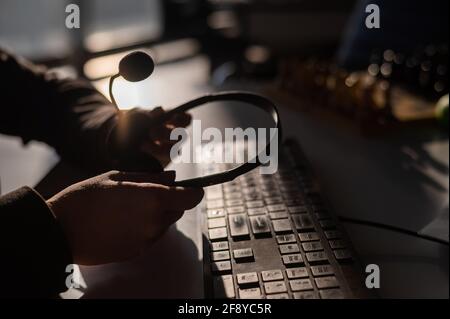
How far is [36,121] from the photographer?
0.61 metres

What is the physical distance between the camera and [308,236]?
364 millimetres

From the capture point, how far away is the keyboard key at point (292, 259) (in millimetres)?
333

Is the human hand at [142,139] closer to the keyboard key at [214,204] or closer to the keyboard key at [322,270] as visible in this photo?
the keyboard key at [214,204]

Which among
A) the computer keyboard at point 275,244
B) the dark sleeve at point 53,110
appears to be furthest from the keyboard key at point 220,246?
the dark sleeve at point 53,110

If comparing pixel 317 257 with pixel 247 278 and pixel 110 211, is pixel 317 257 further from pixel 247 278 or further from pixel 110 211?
pixel 110 211

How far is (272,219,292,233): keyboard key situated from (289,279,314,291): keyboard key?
0.20 ft

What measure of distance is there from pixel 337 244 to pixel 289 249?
38 millimetres

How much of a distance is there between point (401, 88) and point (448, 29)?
16cm

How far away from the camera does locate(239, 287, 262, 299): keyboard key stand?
1.01 ft

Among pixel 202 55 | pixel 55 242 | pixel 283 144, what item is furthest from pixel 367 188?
pixel 202 55

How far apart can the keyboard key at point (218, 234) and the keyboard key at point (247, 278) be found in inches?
2.1

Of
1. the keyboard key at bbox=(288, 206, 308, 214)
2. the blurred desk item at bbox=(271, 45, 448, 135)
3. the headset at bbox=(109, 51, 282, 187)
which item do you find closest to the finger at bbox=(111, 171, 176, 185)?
the headset at bbox=(109, 51, 282, 187)

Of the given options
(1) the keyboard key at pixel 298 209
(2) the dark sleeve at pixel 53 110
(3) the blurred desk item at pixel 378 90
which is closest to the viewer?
(1) the keyboard key at pixel 298 209
